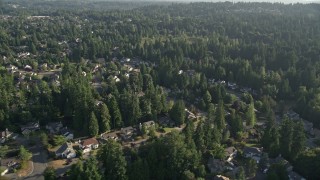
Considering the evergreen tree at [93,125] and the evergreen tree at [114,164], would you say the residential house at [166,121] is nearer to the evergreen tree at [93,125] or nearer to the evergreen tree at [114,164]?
the evergreen tree at [93,125]

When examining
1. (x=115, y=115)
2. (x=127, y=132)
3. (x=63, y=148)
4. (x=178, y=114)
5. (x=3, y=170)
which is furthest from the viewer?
(x=178, y=114)

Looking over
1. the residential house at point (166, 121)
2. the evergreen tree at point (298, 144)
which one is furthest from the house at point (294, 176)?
the residential house at point (166, 121)

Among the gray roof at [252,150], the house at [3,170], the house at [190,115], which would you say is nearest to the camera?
the house at [3,170]

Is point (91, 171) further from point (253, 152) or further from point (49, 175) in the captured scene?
point (253, 152)

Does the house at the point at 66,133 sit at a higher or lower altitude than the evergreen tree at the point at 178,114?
lower

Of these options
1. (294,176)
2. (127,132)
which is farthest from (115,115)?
(294,176)

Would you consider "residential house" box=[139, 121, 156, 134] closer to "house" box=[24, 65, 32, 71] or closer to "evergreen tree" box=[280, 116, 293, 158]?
"evergreen tree" box=[280, 116, 293, 158]

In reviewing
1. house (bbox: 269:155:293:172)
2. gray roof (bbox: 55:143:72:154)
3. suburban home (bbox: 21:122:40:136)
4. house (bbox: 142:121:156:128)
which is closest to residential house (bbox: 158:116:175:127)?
house (bbox: 142:121:156:128)
